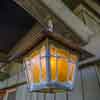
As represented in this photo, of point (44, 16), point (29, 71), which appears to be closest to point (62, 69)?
point (29, 71)

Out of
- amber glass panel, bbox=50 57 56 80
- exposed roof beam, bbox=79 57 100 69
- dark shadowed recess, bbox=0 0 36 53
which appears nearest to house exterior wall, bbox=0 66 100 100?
exposed roof beam, bbox=79 57 100 69

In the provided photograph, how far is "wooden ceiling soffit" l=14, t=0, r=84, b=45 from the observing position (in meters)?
1.16

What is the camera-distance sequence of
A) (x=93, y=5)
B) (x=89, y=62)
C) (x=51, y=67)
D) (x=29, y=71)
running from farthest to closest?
(x=89, y=62) < (x=93, y=5) < (x=29, y=71) < (x=51, y=67)

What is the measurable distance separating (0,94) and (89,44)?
7.33ft

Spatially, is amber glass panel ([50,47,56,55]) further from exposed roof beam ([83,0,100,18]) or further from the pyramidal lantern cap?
exposed roof beam ([83,0,100,18])

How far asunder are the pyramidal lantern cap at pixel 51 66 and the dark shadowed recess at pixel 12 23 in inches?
13.4

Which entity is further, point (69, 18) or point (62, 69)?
point (69, 18)

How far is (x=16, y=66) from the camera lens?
2777 millimetres

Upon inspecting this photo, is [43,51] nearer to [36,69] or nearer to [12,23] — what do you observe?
[36,69]

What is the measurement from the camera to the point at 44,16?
1201mm

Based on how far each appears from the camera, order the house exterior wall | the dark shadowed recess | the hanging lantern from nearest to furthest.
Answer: the hanging lantern
the dark shadowed recess
the house exterior wall

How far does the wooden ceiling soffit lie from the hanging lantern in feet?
0.41

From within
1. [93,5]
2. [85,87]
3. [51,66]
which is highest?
[93,5]

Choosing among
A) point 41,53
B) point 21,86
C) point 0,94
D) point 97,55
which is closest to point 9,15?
point 41,53
